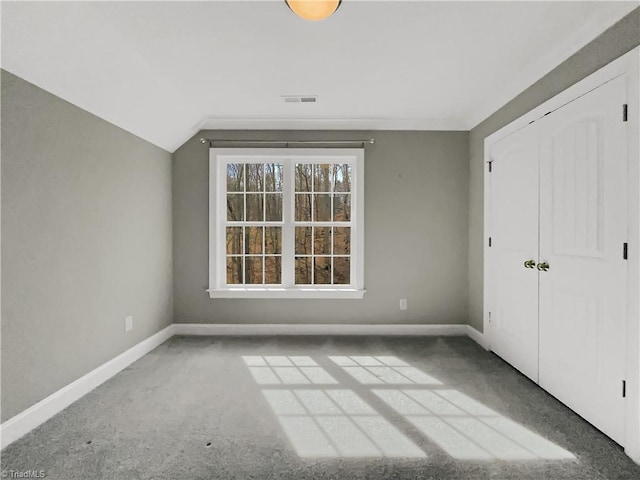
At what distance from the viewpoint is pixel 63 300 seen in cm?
234

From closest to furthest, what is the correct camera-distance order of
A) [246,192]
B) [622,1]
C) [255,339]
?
[622,1], [255,339], [246,192]

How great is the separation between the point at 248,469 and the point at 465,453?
1.16 metres

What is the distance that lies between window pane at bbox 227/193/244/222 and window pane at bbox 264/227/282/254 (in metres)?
0.36

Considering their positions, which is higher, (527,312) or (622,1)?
(622,1)

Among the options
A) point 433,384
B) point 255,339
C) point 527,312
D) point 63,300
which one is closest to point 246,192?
point 255,339

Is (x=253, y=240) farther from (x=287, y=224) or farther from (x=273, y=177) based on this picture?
(x=273, y=177)

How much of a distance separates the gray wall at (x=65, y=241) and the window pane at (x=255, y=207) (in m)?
1.08

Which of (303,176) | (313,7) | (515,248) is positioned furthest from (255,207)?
(515,248)

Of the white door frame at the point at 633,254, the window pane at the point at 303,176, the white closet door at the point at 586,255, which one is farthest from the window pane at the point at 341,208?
the white door frame at the point at 633,254

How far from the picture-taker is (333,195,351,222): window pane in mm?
4066

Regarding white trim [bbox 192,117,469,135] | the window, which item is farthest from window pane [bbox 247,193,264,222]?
white trim [bbox 192,117,469,135]

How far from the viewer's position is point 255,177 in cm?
407

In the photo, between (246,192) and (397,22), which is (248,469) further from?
(246,192)

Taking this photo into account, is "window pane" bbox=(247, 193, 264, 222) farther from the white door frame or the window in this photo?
the white door frame
